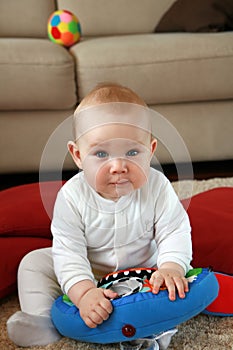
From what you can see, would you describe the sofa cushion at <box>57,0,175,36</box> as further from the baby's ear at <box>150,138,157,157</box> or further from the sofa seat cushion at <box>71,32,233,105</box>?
Answer: the baby's ear at <box>150,138,157,157</box>

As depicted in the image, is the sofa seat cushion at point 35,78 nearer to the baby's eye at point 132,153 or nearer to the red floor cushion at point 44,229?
the red floor cushion at point 44,229

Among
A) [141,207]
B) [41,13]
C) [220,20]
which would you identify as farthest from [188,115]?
[141,207]

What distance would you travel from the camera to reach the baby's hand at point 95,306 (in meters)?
0.88

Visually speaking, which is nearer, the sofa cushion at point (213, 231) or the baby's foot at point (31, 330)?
the baby's foot at point (31, 330)

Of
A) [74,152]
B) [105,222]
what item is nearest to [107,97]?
[74,152]

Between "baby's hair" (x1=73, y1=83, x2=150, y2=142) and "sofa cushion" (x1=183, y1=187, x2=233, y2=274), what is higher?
"baby's hair" (x1=73, y1=83, x2=150, y2=142)

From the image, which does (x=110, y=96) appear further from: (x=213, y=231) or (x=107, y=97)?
(x=213, y=231)

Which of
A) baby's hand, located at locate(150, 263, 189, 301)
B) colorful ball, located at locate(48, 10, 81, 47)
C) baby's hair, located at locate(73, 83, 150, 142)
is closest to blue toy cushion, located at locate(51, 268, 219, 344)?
baby's hand, located at locate(150, 263, 189, 301)

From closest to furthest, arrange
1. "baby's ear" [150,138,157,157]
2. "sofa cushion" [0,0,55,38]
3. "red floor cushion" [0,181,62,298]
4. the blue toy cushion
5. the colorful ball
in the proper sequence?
the blue toy cushion
"baby's ear" [150,138,157,157]
"red floor cushion" [0,181,62,298]
the colorful ball
"sofa cushion" [0,0,55,38]

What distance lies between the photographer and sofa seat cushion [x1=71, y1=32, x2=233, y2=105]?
1847 millimetres

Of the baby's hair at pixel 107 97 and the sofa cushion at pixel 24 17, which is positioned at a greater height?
the baby's hair at pixel 107 97

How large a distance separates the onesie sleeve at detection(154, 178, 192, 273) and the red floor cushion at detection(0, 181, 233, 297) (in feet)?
0.60

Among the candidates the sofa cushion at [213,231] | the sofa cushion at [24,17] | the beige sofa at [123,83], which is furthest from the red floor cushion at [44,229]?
the sofa cushion at [24,17]

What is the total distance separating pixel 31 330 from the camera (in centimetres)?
98
